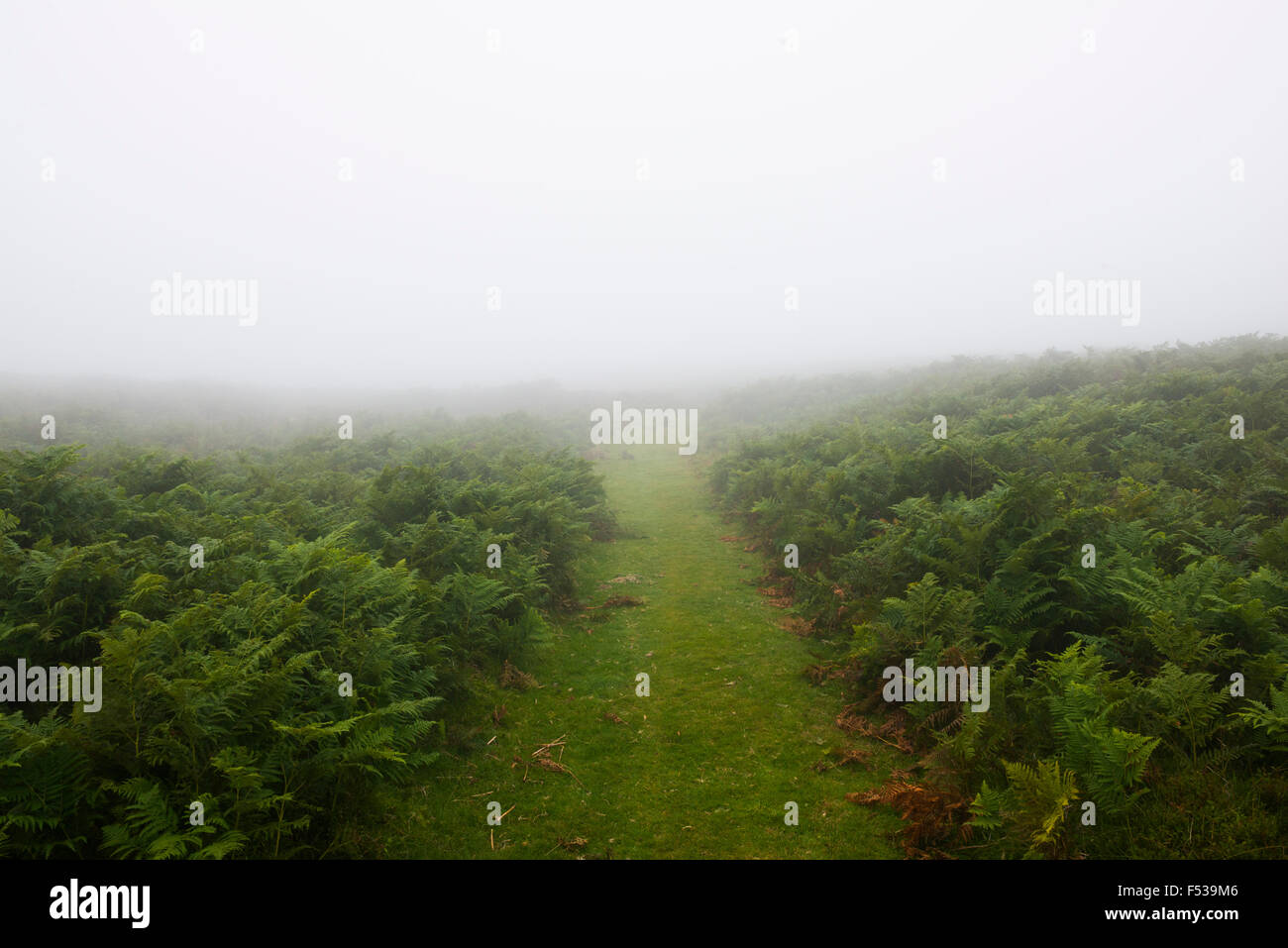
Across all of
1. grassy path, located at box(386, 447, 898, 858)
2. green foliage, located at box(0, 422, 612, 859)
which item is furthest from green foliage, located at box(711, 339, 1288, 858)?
green foliage, located at box(0, 422, 612, 859)

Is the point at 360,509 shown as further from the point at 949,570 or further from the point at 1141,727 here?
the point at 1141,727

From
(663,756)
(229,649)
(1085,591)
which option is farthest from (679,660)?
(229,649)

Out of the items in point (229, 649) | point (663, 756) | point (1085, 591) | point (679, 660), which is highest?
point (1085, 591)

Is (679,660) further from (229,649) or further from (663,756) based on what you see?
(229,649)

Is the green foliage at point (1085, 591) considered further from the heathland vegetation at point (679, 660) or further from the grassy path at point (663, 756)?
the grassy path at point (663, 756)

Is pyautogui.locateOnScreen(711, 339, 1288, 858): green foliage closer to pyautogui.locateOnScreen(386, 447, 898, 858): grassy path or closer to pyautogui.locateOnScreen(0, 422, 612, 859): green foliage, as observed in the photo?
pyautogui.locateOnScreen(386, 447, 898, 858): grassy path

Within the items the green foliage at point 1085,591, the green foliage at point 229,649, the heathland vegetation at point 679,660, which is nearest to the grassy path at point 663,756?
the heathland vegetation at point 679,660

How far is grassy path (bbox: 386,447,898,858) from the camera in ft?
17.3

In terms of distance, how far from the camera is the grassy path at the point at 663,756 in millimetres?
5270

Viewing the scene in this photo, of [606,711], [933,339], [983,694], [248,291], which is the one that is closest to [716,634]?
[606,711]

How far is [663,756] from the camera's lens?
22.0ft

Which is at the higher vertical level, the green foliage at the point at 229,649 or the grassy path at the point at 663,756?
the green foliage at the point at 229,649

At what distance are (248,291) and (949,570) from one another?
464 ft
